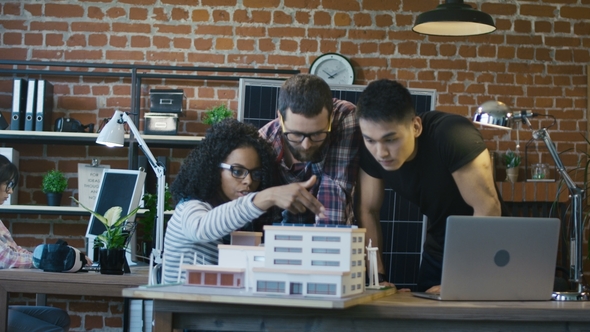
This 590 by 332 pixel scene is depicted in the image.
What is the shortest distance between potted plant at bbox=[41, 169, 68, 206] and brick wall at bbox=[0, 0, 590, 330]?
22cm

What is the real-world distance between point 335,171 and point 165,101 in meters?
2.23

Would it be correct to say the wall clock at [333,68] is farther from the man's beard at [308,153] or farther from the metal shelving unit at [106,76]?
the man's beard at [308,153]

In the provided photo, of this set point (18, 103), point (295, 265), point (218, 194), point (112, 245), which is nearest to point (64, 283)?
point (112, 245)

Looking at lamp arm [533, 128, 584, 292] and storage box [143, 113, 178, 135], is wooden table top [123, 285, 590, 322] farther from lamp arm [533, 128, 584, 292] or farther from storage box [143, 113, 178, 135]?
storage box [143, 113, 178, 135]

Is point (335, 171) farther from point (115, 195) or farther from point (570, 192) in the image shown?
point (115, 195)

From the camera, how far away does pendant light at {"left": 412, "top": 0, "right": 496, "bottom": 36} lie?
11.2 feet

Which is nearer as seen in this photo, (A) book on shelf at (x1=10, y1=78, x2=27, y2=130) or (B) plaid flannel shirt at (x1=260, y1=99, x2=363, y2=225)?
(B) plaid flannel shirt at (x1=260, y1=99, x2=363, y2=225)

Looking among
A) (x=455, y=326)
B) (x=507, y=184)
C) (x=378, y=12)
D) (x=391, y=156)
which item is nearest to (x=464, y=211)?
(x=391, y=156)

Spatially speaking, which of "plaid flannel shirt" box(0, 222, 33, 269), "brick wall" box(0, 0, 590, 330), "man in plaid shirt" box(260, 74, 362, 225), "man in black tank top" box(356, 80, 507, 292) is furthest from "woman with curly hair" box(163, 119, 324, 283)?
"brick wall" box(0, 0, 590, 330)

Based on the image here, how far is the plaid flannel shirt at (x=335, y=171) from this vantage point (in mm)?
2496

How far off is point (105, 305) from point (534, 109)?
3.04 meters

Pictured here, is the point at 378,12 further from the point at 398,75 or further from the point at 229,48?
the point at 229,48

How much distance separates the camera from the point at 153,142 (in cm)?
447

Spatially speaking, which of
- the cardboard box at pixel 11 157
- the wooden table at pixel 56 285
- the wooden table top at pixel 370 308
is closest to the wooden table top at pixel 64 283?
the wooden table at pixel 56 285
